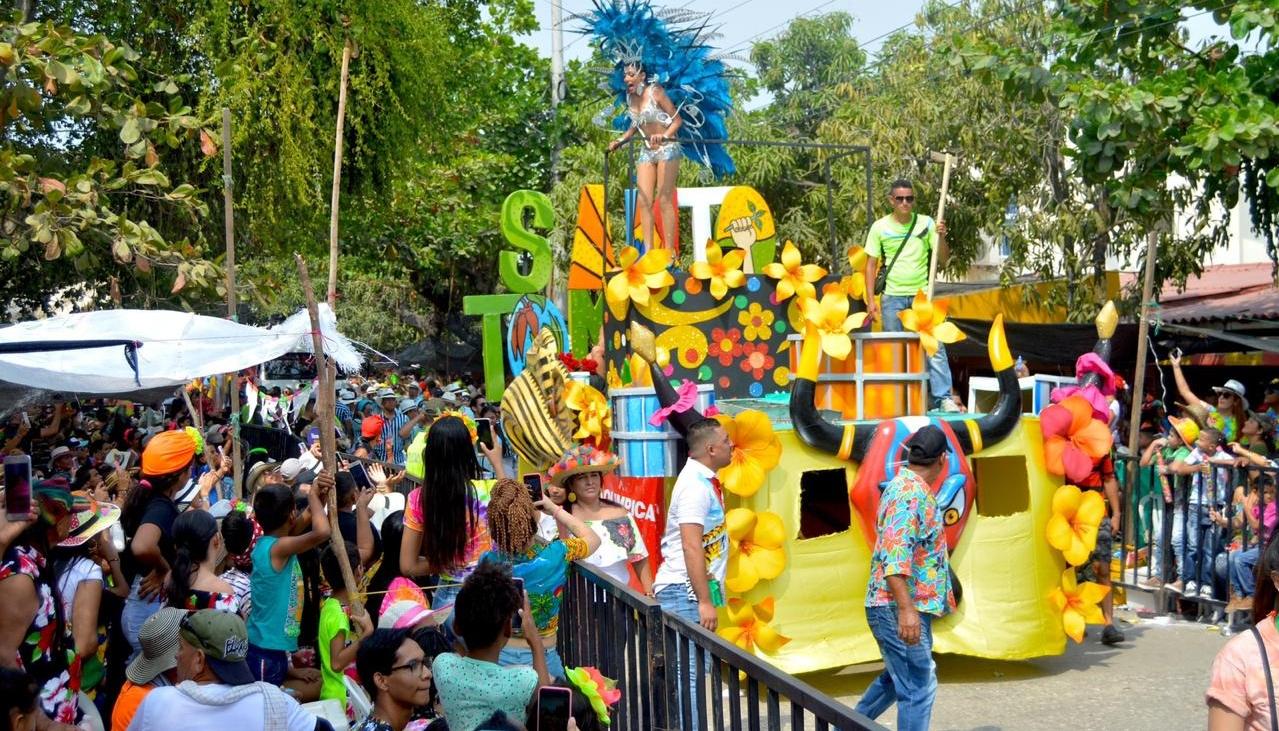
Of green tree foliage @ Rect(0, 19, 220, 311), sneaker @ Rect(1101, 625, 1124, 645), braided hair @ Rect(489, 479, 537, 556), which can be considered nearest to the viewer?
braided hair @ Rect(489, 479, 537, 556)

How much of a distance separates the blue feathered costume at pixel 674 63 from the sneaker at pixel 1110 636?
15.6 ft

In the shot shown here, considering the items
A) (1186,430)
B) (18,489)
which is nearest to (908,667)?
(18,489)

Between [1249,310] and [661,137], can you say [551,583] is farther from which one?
[1249,310]

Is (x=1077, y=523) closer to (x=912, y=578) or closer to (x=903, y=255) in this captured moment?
(x=903, y=255)

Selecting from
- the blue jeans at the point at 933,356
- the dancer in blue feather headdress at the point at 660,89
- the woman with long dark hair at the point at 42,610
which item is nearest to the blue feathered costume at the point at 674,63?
the dancer in blue feather headdress at the point at 660,89

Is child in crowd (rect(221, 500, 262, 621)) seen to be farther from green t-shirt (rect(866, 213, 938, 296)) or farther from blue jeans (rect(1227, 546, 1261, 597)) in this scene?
blue jeans (rect(1227, 546, 1261, 597))

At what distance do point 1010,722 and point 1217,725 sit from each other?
4.38 m

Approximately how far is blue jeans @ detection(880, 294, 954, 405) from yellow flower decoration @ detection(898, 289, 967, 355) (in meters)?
0.62

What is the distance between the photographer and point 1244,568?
33.5 ft

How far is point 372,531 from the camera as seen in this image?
261 inches

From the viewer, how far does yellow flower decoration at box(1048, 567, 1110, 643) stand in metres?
9.13

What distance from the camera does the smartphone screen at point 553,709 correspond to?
13.1 feet

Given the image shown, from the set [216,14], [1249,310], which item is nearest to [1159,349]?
[1249,310]

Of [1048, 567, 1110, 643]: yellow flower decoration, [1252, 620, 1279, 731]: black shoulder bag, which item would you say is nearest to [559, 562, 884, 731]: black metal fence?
[1252, 620, 1279, 731]: black shoulder bag
